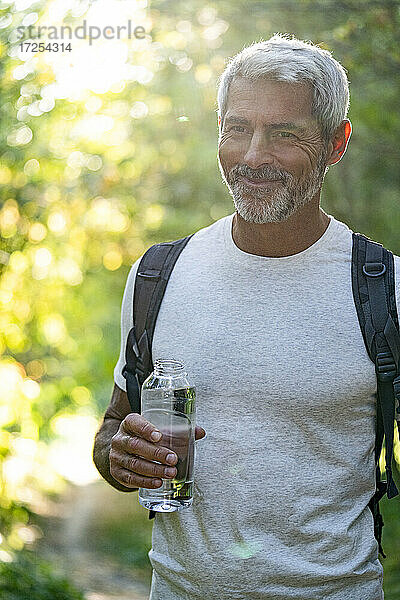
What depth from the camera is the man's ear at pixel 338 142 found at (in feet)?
8.52

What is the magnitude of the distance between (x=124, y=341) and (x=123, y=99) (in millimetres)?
4132

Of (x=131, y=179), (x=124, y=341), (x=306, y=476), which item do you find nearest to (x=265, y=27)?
(x=131, y=179)

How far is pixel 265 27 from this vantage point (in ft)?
19.4

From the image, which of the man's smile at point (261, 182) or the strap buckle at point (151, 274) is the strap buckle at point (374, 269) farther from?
the strap buckle at point (151, 274)

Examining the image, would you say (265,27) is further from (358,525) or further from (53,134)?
(358,525)

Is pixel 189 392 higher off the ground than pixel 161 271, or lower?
lower

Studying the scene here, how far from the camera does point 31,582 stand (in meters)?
5.46

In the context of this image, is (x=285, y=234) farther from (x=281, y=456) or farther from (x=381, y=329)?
(x=281, y=456)

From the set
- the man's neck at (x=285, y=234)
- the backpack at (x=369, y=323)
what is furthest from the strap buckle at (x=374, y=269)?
the man's neck at (x=285, y=234)

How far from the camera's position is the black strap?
2555 millimetres

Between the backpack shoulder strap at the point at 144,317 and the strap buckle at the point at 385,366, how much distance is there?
0.65 meters

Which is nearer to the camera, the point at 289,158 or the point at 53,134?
the point at 289,158

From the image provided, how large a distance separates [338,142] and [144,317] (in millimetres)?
771

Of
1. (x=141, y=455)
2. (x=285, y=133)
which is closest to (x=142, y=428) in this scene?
(x=141, y=455)
